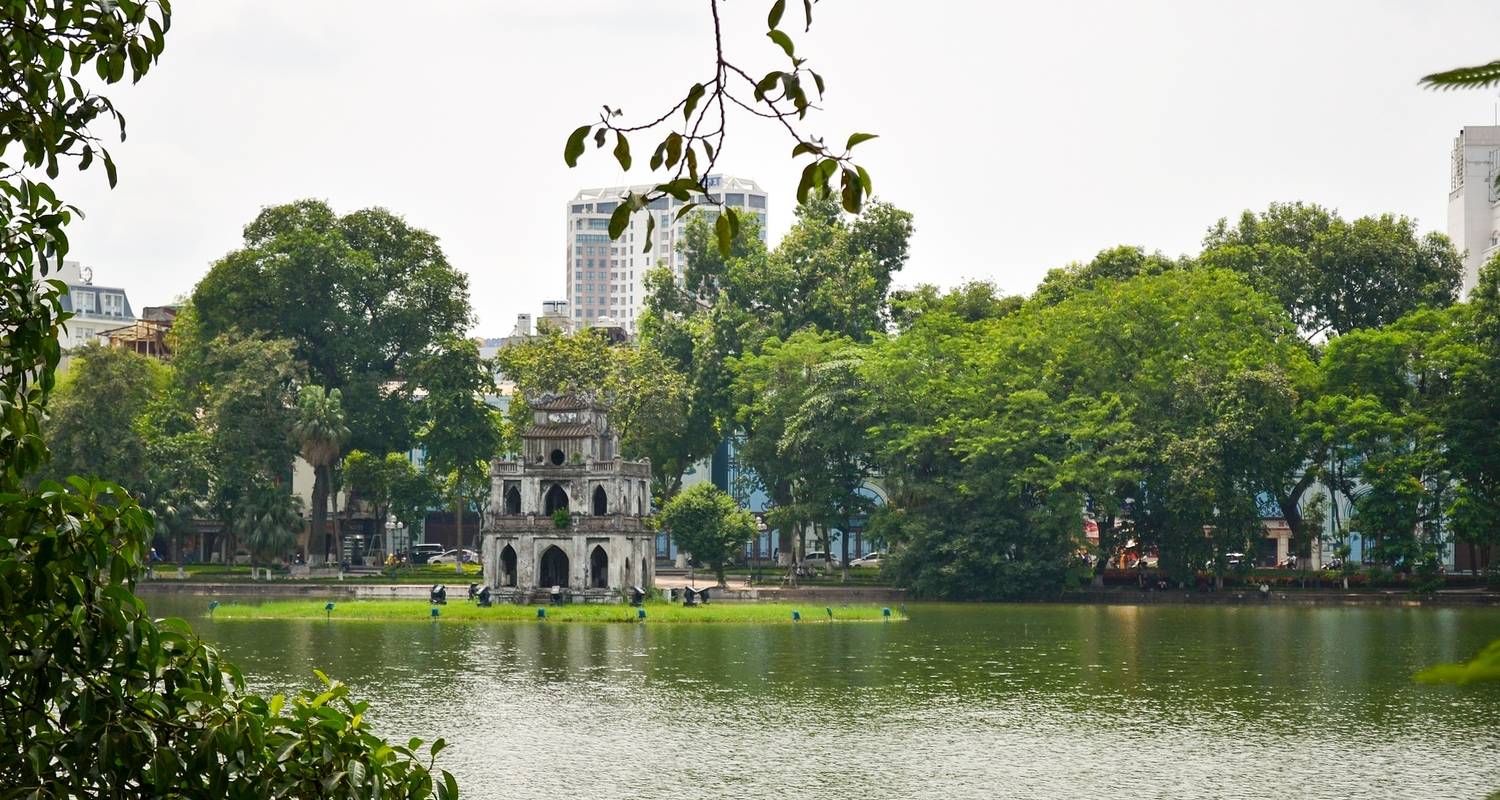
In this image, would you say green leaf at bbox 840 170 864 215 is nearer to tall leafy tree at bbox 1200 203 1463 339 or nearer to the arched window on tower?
the arched window on tower

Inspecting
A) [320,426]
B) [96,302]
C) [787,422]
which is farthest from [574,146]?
[96,302]

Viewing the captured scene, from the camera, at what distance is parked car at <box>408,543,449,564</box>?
9750 centimetres

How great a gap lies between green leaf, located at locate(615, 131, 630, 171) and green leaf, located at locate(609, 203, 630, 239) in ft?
0.78

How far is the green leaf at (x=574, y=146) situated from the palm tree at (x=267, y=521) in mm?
71626

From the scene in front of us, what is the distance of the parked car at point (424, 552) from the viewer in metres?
97.5

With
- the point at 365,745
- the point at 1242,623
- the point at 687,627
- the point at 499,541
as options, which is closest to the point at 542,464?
the point at 499,541

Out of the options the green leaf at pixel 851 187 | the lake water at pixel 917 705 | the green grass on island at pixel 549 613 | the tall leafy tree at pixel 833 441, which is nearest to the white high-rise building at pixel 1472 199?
the tall leafy tree at pixel 833 441

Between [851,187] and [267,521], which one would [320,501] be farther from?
[851,187]

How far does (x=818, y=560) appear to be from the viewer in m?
96.4

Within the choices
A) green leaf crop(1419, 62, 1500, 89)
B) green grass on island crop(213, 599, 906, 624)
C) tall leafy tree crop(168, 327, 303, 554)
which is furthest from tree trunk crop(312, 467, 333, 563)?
green leaf crop(1419, 62, 1500, 89)

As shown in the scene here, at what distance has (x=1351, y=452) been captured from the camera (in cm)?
6962

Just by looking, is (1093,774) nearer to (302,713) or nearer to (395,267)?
(302,713)

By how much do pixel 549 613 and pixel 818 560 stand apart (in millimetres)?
38421

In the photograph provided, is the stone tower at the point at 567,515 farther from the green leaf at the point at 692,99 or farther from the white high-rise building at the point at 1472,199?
the green leaf at the point at 692,99
